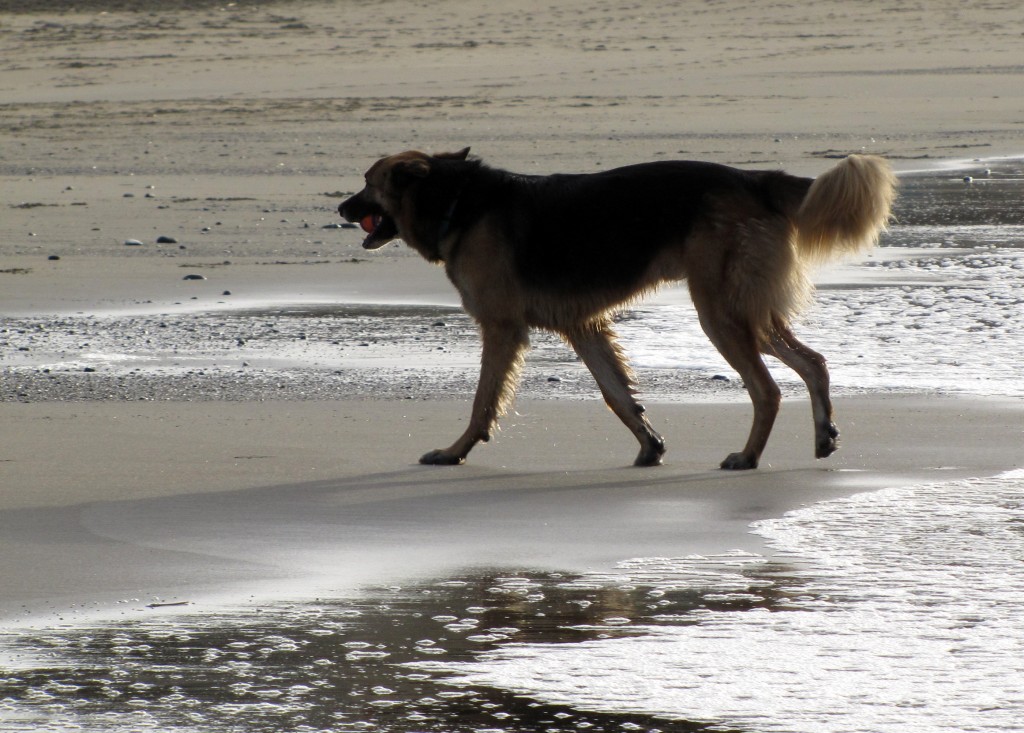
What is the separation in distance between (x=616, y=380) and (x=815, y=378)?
775 mm

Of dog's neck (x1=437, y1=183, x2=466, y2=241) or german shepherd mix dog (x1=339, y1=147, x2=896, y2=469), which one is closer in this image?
german shepherd mix dog (x1=339, y1=147, x2=896, y2=469)

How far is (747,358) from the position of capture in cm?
720

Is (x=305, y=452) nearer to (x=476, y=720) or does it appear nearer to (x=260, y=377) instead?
(x=260, y=377)

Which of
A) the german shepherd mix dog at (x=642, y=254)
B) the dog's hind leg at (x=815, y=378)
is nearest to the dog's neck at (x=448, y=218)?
the german shepherd mix dog at (x=642, y=254)

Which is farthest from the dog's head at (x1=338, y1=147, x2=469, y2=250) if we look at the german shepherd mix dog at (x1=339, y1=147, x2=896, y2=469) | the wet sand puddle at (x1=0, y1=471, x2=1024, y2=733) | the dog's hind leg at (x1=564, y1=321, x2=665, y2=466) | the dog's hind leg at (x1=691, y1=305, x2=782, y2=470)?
the wet sand puddle at (x1=0, y1=471, x2=1024, y2=733)

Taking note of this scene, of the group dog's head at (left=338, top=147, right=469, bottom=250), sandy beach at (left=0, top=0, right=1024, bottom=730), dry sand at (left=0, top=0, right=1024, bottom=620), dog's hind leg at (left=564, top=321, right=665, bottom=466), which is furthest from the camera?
dog's head at (left=338, top=147, right=469, bottom=250)

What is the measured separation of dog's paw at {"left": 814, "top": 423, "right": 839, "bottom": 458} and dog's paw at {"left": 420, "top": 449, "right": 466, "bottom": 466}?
1.34m

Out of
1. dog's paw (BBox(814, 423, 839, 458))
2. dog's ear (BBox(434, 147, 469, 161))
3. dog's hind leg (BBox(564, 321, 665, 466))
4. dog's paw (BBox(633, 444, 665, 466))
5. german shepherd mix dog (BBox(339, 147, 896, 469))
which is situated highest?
dog's ear (BBox(434, 147, 469, 161))

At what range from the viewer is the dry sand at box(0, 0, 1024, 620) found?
18.8ft

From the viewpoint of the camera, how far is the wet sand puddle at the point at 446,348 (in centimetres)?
840

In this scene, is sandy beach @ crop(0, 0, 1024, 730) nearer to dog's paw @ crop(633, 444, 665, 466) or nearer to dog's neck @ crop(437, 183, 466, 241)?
dog's paw @ crop(633, 444, 665, 466)

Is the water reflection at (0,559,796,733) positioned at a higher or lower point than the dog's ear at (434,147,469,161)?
lower

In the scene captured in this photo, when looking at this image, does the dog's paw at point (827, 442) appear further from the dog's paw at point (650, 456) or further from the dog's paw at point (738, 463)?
the dog's paw at point (650, 456)

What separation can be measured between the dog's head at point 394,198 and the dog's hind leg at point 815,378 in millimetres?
1562
